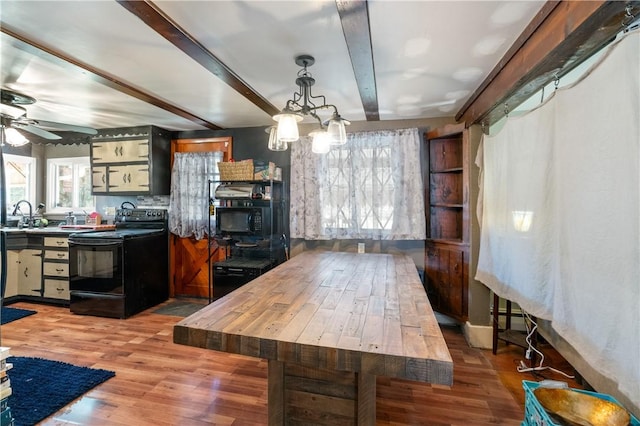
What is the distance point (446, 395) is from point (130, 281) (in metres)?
3.35

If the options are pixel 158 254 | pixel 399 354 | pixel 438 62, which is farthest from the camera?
pixel 158 254

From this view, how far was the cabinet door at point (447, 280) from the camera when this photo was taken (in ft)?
9.50

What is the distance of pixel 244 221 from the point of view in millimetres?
3316

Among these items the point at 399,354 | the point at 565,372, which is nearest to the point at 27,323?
the point at 399,354

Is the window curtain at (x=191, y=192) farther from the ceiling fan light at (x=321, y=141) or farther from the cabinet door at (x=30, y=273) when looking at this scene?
the ceiling fan light at (x=321, y=141)

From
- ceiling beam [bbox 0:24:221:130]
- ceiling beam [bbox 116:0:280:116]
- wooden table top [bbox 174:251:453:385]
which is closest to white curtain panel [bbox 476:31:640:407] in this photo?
wooden table top [bbox 174:251:453:385]

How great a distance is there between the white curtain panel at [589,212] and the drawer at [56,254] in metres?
4.74

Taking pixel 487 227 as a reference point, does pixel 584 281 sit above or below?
below

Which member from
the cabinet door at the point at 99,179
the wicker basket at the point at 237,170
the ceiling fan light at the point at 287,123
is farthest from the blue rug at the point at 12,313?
the ceiling fan light at the point at 287,123

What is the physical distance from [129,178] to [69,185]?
1445 millimetres

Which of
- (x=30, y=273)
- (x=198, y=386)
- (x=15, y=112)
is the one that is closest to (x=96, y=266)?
(x=30, y=273)

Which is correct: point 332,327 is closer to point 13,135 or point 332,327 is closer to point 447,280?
point 447,280

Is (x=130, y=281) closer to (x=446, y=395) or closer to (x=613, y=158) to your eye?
(x=446, y=395)

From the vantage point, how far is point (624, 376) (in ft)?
3.66
